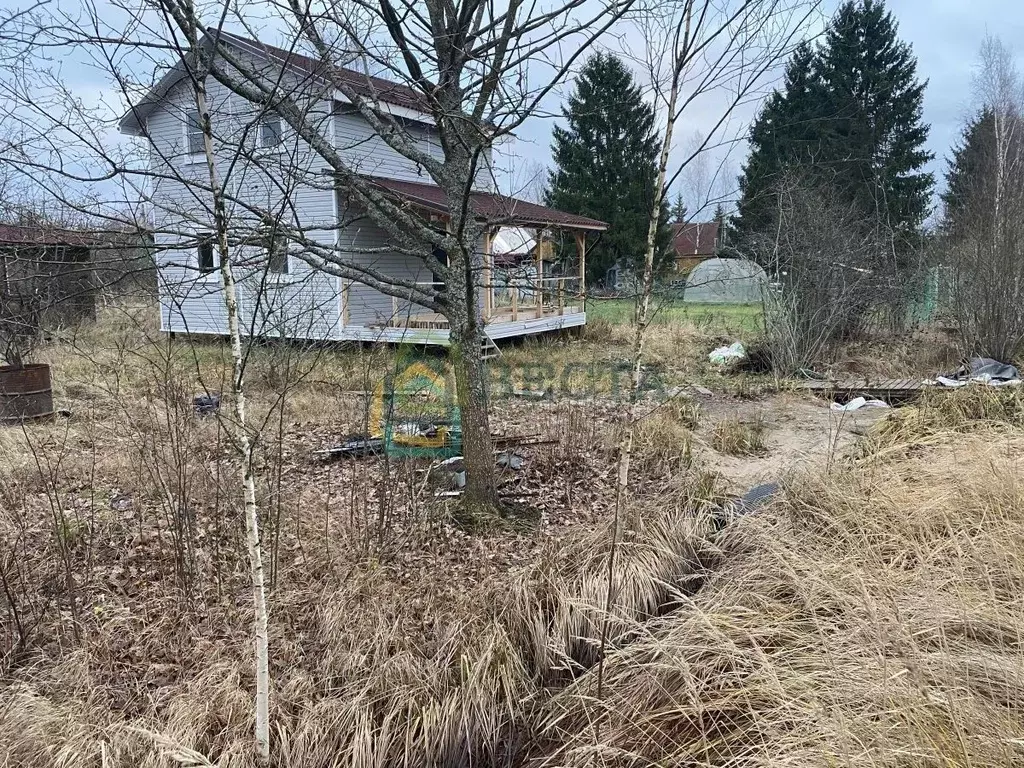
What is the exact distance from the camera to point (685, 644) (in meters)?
2.56

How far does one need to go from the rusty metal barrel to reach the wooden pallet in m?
9.81

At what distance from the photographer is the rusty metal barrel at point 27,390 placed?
711cm

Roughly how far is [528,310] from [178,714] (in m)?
13.7

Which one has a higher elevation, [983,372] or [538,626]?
[983,372]

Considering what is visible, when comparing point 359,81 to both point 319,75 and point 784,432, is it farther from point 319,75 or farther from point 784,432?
point 784,432

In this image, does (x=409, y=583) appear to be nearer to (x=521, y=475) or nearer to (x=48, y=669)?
(x=48, y=669)

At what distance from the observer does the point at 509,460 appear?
18.7 feet

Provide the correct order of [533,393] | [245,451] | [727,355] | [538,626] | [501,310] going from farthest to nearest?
[501,310] → [727,355] → [533,393] → [538,626] → [245,451]

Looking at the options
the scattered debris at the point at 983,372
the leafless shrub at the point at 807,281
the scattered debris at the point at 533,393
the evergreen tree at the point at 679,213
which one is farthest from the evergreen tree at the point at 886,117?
the evergreen tree at the point at 679,213

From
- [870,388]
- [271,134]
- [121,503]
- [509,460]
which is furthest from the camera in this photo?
[870,388]

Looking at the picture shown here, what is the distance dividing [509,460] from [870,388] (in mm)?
6108

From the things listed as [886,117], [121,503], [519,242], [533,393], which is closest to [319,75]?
[121,503]

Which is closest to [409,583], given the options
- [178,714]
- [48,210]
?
[178,714]

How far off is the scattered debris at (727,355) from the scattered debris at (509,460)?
769 cm
